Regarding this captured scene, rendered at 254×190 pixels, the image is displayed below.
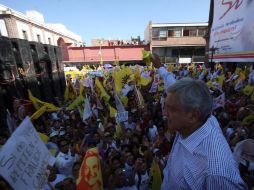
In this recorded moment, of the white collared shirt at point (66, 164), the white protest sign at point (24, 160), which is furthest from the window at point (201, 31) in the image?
the white protest sign at point (24, 160)

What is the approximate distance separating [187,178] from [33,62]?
31.6 feet

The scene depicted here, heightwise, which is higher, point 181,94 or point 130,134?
point 181,94

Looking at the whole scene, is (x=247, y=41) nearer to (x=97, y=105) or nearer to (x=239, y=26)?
(x=239, y=26)

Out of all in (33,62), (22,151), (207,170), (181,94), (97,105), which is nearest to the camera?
(207,170)

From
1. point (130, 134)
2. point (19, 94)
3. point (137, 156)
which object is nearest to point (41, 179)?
point (137, 156)

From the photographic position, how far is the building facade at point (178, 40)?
32.2 metres

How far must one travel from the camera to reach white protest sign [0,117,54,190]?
6.04 ft

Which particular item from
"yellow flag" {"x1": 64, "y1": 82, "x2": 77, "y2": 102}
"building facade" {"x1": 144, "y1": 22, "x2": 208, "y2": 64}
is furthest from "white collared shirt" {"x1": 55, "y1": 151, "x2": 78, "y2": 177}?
"building facade" {"x1": 144, "y1": 22, "x2": 208, "y2": 64}

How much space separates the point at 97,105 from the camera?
677 centimetres

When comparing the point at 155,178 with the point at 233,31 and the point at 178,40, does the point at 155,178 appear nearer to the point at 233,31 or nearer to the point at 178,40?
the point at 233,31

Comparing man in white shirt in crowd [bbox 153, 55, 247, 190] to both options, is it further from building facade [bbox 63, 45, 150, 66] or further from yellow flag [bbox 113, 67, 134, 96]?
building facade [bbox 63, 45, 150, 66]

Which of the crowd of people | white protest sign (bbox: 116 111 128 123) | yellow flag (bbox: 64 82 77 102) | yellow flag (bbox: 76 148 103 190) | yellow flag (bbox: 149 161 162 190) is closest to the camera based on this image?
the crowd of people

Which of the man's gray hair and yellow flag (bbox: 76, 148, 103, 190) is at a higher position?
the man's gray hair

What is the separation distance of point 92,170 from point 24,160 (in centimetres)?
70
